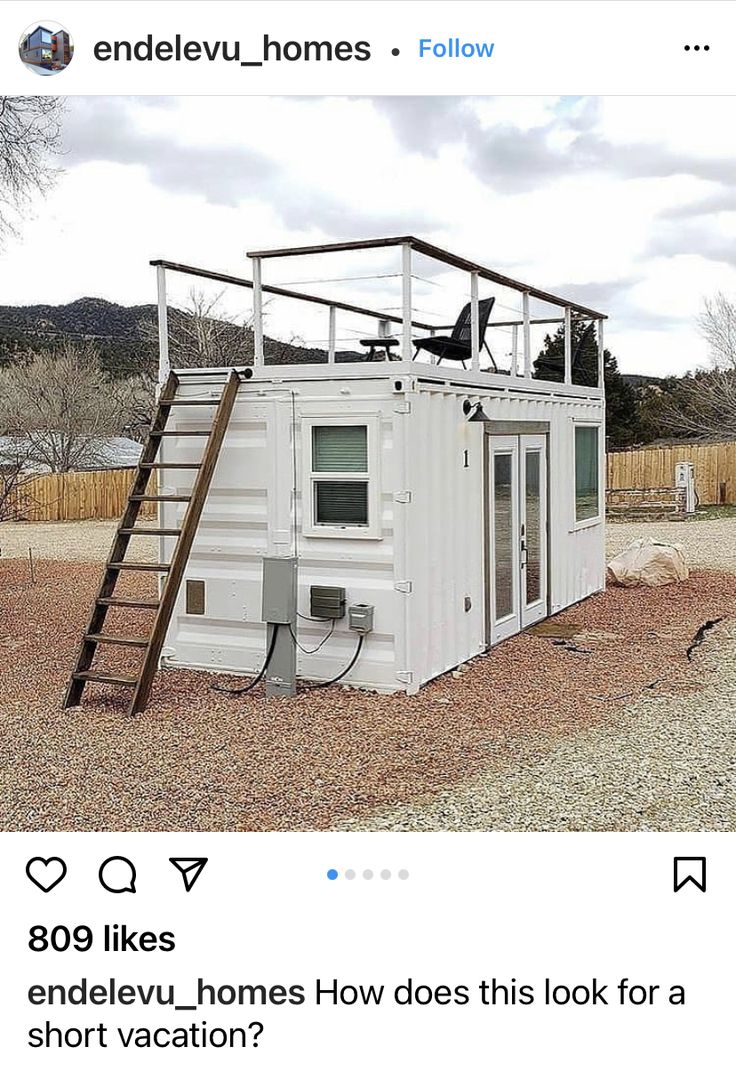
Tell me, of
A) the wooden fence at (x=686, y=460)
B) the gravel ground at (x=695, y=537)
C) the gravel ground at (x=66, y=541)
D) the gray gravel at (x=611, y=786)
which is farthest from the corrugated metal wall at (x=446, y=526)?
the wooden fence at (x=686, y=460)

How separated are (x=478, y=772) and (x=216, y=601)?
2.98 m

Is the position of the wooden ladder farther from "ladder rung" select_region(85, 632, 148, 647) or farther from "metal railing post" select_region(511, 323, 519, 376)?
"metal railing post" select_region(511, 323, 519, 376)

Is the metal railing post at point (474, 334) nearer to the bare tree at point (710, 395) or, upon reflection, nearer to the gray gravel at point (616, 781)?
the gray gravel at point (616, 781)

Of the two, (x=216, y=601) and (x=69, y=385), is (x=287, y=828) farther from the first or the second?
(x=69, y=385)

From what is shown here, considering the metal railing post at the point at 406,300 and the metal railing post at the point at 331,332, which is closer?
the metal railing post at the point at 406,300

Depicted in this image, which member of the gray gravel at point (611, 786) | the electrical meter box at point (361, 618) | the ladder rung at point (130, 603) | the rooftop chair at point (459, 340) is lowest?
the gray gravel at point (611, 786)

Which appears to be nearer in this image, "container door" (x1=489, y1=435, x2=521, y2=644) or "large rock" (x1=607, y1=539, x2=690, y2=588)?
"container door" (x1=489, y1=435, x2=521, y2=644)

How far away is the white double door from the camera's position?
9.32 meters

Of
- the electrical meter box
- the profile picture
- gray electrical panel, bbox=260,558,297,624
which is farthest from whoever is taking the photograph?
the electrical meter box

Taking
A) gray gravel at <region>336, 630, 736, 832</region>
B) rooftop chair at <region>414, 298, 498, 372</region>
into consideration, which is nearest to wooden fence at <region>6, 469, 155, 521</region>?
rooftop chair at <region>414, 298, 498, 372</region>

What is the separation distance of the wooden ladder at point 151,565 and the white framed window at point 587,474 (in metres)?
5.09

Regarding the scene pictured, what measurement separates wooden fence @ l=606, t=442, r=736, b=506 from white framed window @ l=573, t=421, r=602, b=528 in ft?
47.3

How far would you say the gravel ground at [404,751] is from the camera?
217 inches
